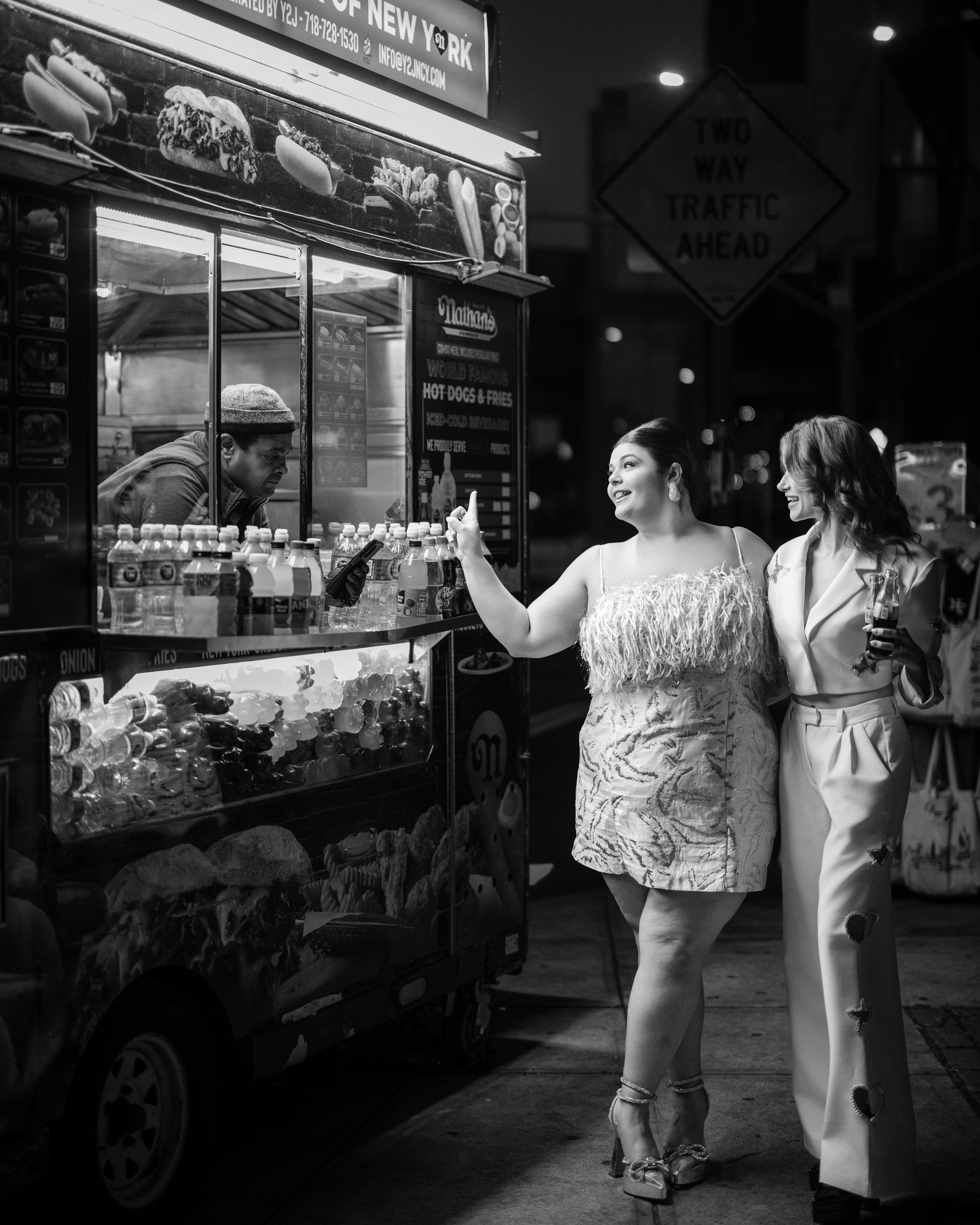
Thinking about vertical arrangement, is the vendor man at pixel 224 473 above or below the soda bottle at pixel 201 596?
above

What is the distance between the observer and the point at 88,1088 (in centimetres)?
370

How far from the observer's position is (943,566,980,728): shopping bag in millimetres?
8008

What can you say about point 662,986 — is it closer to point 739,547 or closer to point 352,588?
point 739,547

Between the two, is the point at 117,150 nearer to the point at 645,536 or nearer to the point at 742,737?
the point at 645,536

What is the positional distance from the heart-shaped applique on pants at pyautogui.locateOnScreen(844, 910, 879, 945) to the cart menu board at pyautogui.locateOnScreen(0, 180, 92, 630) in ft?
6.82

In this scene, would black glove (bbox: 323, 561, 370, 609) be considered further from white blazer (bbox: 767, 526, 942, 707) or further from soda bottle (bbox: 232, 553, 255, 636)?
white blazer (bbox: 767, 526, 942, 707)

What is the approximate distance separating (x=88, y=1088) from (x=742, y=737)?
191 centimetres

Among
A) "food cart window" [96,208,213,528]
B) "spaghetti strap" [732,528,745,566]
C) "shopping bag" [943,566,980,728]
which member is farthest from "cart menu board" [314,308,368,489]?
"shopping bag" [943,566,980,728]

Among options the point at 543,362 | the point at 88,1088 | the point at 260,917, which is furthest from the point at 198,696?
the point at 543,362

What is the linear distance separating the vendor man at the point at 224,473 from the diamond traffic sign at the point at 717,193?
332cm

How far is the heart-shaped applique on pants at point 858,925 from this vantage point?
407 cm

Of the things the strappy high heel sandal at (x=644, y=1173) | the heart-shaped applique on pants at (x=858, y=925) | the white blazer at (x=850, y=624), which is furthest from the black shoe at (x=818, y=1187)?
the white blazer at (x=850, y=624)

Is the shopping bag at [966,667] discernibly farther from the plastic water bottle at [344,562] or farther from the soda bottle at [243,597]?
the soda bottle at [243,597]

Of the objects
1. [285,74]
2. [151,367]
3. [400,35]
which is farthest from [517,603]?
[151,367]
